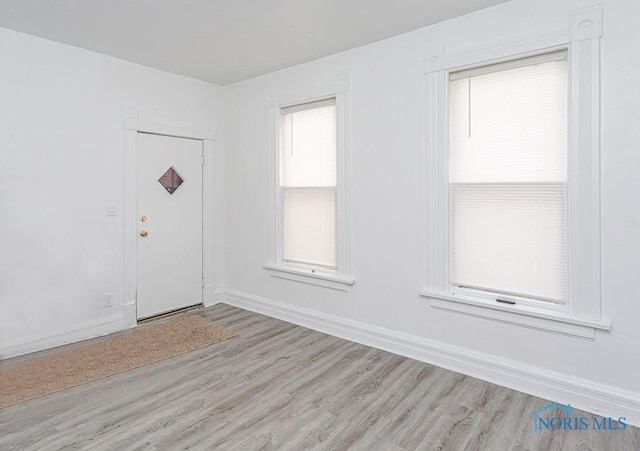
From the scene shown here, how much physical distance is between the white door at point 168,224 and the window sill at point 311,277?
0.98 metres

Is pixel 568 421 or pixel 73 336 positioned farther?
pixel 73 336

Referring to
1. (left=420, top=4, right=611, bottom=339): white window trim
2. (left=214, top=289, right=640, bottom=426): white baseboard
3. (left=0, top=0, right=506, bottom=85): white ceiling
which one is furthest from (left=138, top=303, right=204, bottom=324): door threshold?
(left=420, top=4, right=611, bottom=339): white window trim

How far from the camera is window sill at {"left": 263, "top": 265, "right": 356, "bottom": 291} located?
3.60 metres

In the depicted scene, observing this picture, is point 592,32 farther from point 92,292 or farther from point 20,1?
point 92,292

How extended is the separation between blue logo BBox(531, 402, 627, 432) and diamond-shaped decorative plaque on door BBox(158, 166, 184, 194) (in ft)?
12.9

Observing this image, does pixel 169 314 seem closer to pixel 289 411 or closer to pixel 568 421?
pixel 289 411

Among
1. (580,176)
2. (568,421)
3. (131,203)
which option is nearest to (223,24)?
(131,203)

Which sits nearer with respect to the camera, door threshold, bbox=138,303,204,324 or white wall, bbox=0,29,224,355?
white wall, bbox=0,29,224,355

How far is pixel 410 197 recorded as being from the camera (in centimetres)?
313

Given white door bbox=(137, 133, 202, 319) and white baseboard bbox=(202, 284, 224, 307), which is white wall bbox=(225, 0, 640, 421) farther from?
white door bbox=(137, 133, 202, 319)

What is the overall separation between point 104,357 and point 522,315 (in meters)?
3.35

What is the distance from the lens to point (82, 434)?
213cm

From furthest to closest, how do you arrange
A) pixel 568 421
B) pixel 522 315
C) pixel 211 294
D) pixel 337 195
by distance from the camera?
pixel 211 294 < pixel 337 195 < pixel 522 315 < pixel 568 421

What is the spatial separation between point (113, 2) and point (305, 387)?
311 cm
